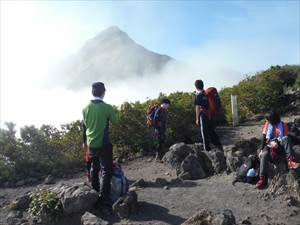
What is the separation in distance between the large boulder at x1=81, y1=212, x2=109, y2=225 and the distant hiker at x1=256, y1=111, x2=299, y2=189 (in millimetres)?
2885

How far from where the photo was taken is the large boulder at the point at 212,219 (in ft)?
23.6

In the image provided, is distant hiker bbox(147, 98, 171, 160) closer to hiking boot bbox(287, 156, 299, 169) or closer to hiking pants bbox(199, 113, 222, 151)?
hiking pants bbox(199, 113, 222, 151)

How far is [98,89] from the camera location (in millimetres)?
8844

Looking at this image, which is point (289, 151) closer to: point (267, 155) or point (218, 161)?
point (267, 155)

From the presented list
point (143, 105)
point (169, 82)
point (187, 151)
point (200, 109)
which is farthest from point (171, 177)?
point (169, 82)

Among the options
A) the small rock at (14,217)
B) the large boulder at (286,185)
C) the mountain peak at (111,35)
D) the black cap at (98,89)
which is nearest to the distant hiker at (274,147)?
the large boulder at (286,185)

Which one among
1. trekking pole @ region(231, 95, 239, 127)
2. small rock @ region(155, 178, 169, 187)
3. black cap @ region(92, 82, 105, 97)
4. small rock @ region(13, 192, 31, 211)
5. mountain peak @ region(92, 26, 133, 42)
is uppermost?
mountain peak @ region(92, 26, 133, 42)

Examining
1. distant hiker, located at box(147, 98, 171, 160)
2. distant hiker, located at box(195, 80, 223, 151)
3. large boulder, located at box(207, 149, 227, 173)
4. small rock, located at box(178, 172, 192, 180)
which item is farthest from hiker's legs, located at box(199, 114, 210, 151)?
distant hiker, located at box(147, 98, 171, 160)

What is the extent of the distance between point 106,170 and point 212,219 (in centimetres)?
228

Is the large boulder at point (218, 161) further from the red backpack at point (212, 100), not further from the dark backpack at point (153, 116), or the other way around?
the dark backpack at point (153, 116)

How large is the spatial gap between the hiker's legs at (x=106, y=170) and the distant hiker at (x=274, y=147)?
2.63 metres

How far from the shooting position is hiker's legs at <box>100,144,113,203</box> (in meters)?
8.84

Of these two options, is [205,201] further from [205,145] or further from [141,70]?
[141,70]

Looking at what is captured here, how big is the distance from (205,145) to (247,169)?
2357mm
